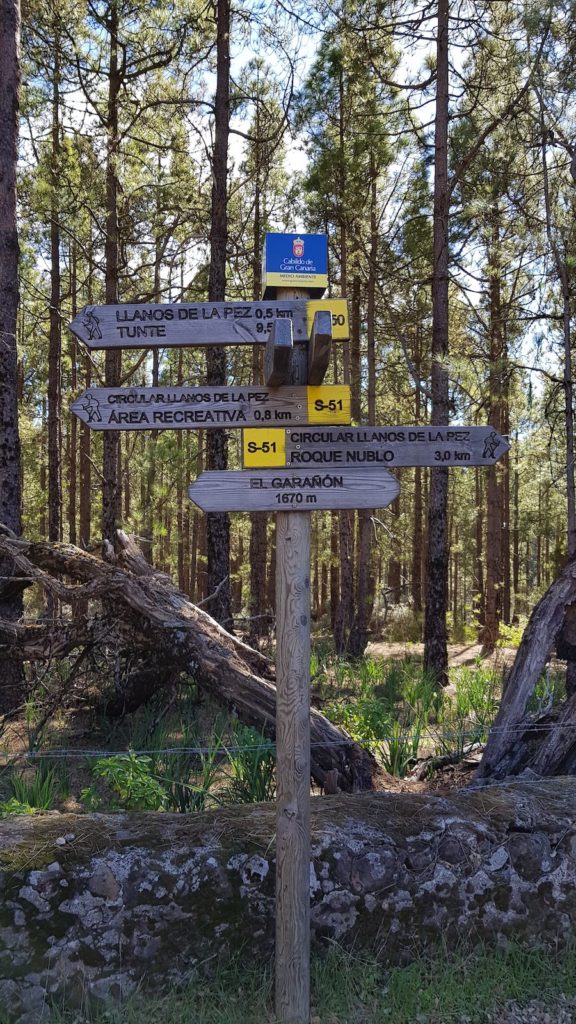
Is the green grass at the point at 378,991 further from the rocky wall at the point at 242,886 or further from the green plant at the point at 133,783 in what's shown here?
the green plant at the point at 133,783

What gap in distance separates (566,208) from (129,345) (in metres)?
8.01

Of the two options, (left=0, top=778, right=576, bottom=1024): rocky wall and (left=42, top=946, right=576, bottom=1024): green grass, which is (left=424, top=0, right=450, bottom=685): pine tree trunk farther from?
(left=42, top=946, right=576, bottom=1024): green grass

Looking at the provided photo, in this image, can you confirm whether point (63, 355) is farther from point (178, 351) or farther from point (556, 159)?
point (556, 159)

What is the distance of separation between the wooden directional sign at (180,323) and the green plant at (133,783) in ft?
7.85

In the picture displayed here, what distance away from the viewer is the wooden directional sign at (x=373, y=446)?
10.0 ft

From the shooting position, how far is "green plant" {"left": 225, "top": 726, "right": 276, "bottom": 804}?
4453mm

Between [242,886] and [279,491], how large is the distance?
70.1 inches

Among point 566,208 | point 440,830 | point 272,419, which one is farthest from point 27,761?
point 566,208

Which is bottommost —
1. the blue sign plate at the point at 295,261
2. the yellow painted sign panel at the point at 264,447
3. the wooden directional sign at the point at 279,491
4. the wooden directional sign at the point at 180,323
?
the wooden directional sign at the point at 279,491

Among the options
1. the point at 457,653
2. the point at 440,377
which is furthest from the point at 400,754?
the point at 457,653

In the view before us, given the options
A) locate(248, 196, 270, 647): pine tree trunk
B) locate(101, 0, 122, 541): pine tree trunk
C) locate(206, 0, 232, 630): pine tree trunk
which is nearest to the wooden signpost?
locate(206, 0, 232, 630): pine tree trunk

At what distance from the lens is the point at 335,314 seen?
2.96 meters

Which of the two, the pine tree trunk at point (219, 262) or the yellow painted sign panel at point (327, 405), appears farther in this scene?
the pine tree trunk at point (219, 262)

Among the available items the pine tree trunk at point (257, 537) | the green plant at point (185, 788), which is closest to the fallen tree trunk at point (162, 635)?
the green plant at point (185, 788)
